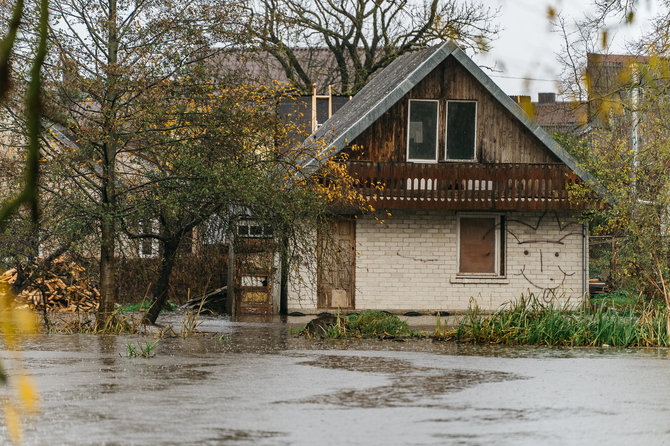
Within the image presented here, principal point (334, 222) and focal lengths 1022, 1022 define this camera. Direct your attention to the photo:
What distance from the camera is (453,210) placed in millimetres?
26062

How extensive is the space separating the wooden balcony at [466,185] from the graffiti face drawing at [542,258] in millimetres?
1285

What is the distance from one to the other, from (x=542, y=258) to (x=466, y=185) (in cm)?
312

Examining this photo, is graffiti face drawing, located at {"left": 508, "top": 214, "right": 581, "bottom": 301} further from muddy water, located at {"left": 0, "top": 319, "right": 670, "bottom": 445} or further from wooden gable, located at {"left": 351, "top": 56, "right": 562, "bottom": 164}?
muddy water, located at {"left": 0, "top": 319, "right": 670, "bottom": 445}

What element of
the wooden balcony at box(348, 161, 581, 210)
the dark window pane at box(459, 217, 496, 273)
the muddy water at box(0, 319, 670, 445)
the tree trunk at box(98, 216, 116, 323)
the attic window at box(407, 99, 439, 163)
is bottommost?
the muddy water at box(0, 319, 670, 445)

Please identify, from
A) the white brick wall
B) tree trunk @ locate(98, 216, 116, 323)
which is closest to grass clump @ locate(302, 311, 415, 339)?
tree trunk @ locate(98, 216, 116, 323)

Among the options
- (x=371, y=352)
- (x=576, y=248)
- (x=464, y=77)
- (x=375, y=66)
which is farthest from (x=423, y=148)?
(x=375, y=66)

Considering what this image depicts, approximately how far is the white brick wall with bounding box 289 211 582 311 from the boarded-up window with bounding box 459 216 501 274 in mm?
302

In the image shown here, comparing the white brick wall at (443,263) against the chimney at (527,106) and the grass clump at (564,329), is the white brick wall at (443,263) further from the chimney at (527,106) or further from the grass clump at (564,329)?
the chimney at (527,106)

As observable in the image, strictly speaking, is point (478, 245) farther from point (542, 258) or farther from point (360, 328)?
point (360, 328)

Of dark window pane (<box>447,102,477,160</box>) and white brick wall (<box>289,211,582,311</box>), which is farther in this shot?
dark window pane (<box>447,102,477,160</box>)

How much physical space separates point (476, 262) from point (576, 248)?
2.66 m

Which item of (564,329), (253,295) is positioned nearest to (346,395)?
(564,329)

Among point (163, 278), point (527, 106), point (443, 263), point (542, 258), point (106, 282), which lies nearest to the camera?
point (527, 106)

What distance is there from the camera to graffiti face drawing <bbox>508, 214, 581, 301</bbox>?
26.5 metres
